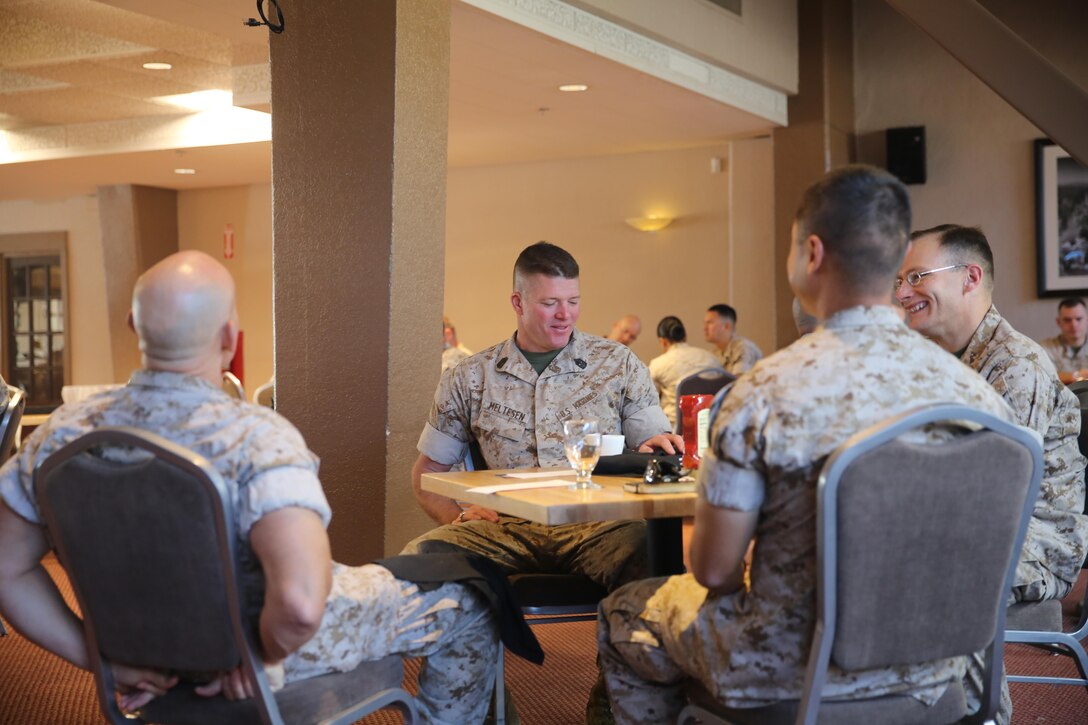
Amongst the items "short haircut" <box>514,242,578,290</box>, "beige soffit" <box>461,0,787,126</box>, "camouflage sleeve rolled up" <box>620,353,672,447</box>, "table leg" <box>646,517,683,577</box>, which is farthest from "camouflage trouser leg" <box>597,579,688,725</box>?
"beige soffit" <box>461,0,787,126</box>

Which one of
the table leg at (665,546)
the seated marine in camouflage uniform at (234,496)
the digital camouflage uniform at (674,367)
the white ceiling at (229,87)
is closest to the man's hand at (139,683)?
the seated marine in camouflage uniform at (234,496)

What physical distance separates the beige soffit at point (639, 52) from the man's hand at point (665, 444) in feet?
11.1

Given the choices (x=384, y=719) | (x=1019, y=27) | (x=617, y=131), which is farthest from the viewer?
(x=617, y=131)

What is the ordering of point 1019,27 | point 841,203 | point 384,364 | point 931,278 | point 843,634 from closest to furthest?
point 843,634 < point 841,203 < point 931,278 < point 384,364 < point 1019,27

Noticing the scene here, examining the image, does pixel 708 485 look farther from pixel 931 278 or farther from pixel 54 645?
pixel 931 278

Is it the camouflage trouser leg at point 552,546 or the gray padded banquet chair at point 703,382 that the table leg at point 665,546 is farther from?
the gray padded banquet chair at point 703,382

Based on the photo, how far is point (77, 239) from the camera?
13352 millimetres

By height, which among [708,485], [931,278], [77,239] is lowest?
[708,485]

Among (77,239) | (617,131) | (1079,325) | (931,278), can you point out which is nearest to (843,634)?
(931,278)

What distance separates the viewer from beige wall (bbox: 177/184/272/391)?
12.6 m

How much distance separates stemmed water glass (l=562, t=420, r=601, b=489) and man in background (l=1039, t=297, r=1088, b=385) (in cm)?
641

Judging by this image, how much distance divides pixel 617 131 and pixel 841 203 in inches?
315

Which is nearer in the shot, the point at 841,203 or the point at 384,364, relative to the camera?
the point at 841,203

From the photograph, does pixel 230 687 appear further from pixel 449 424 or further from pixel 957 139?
pixel 957 139
